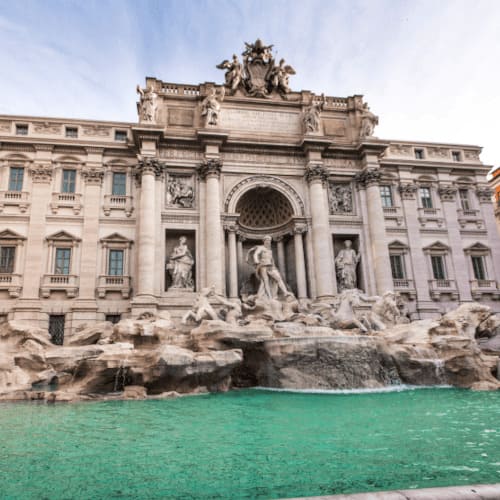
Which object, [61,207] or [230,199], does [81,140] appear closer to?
[61,207]

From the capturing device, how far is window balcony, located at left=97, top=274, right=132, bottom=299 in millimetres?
20656

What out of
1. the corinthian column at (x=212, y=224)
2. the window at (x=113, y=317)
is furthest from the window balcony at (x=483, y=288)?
the window at (x=113, y=317)

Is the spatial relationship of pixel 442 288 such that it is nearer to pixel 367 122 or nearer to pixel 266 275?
pixel 367 122

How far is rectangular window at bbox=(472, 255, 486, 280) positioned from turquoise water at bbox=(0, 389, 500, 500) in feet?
64.0

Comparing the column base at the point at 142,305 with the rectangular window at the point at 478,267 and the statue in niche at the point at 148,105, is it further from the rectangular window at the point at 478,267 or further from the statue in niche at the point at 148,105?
the rectangular window at the point at 478,267

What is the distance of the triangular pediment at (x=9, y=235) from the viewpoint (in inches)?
821

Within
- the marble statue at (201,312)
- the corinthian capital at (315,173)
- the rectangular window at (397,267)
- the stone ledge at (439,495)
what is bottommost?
the stone ledge at (439,495)

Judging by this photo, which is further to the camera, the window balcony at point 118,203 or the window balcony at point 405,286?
the window balcony at point 405,286

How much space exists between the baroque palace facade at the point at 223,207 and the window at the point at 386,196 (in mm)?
92

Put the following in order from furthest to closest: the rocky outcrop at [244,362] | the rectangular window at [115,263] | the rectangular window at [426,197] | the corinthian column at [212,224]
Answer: the rectangular window at [426,197] < the rectangular window at [115,263] < the corinthian column at [212,224] < the rocky outcrop at [244,362]

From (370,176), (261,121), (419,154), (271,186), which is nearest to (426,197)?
(419,154)

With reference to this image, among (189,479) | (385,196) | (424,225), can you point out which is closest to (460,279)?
(424,225)

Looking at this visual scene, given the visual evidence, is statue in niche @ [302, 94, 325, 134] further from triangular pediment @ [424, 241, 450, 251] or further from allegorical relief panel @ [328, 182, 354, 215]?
triangular pediment @ [424, 241, 450, 251]

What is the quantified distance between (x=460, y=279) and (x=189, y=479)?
25.1 metres
